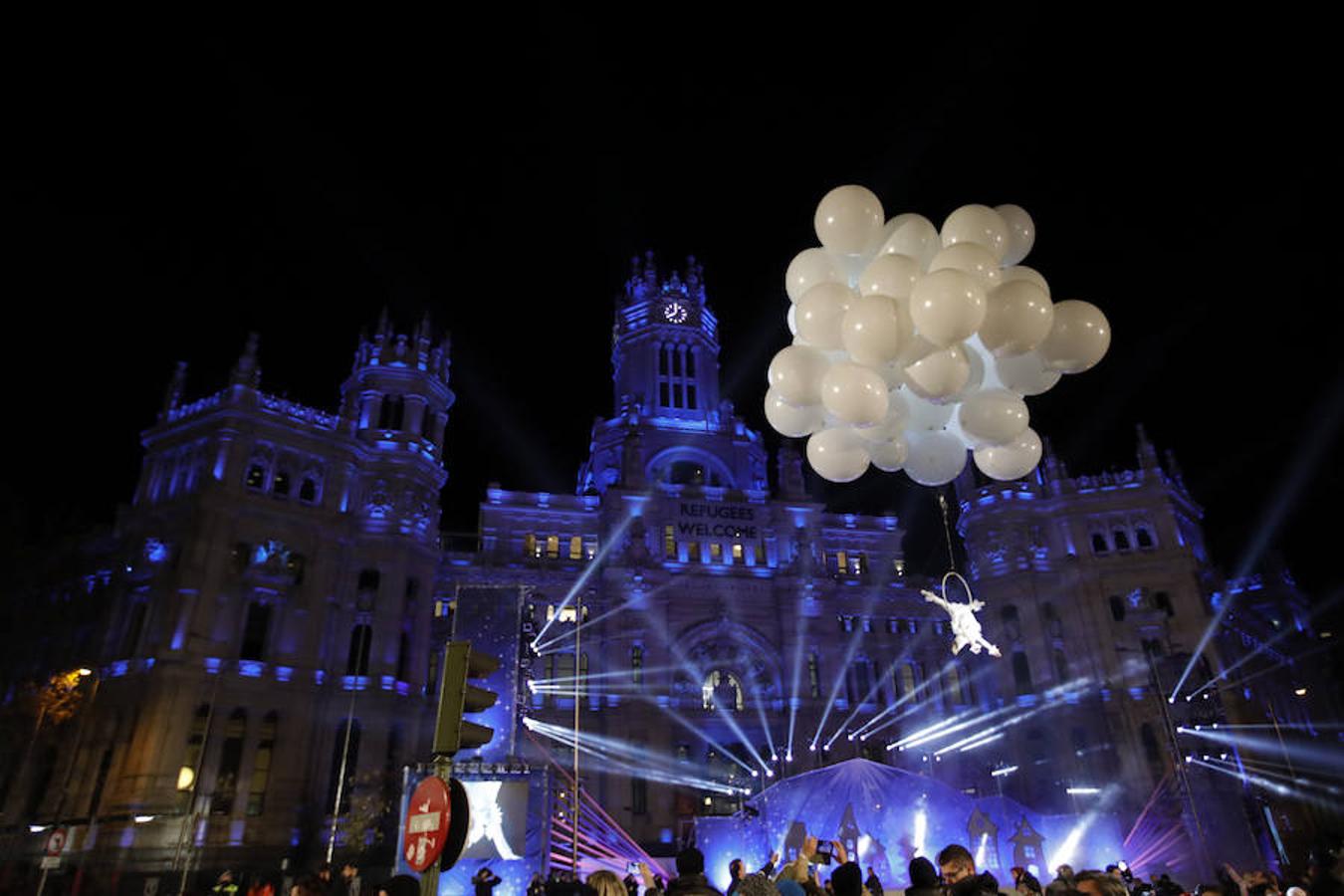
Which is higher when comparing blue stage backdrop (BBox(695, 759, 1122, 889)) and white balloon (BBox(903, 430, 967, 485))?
white balloon (BBox(903, 430, 967, 485))

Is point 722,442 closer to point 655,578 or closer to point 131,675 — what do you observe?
point 655,578

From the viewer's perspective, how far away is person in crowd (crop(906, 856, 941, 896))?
6297 mm

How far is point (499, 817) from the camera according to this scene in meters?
→ 23.5

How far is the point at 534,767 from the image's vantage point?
24.4m

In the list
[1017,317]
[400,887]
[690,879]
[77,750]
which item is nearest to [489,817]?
[400,887]

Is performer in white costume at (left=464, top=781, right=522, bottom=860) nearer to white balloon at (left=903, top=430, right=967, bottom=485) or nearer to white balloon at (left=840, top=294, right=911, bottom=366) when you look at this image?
white balloon at (left=903, top=430, right=967, bottom=485)

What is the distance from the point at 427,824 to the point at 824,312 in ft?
24.2

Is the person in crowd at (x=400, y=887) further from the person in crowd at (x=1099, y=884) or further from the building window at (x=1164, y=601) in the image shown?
the building window at (x=1164, y=601)

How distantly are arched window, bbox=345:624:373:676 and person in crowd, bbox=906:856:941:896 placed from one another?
38.6m

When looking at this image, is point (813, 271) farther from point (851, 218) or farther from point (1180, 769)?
point (1180, 769)

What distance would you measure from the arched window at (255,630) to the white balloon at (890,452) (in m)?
35.8

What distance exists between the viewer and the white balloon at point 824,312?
33.8ft

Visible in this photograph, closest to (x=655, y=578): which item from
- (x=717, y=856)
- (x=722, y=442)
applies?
(x=722, y=442)

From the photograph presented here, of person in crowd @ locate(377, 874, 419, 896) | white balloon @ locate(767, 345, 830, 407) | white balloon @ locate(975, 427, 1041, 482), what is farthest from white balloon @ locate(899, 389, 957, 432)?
person in crowd @ locate(377, 874, 419, 896)
